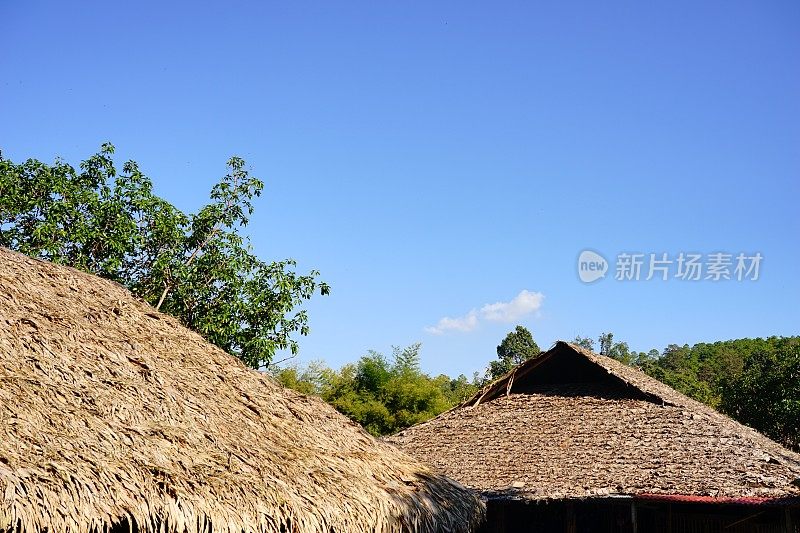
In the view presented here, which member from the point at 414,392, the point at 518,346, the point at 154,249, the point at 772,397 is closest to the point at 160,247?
the point at 154,249

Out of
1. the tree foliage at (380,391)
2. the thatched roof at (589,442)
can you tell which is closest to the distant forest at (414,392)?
the tree foliage at (380,391)

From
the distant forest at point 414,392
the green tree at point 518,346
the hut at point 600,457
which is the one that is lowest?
the hut at point 600,457

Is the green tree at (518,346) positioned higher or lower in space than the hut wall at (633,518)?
higher

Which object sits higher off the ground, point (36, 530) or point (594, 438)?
point (594, 438)

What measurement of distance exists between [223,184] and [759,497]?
11.2 m

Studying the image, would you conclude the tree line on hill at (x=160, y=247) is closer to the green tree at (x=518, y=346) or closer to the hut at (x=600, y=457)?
the hut at (x=600, y=457)

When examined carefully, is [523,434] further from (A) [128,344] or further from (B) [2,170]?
(B) [2,170]

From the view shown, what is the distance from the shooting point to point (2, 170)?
14289 mm

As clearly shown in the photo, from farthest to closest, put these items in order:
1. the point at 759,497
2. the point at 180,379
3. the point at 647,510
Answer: the point at 647,510, the point at 759,497, the point at 180,379

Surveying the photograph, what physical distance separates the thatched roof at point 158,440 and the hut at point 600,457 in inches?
164

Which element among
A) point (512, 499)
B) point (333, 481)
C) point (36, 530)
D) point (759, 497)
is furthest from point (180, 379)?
point (759, 497)

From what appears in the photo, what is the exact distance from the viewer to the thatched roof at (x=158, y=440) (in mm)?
4957

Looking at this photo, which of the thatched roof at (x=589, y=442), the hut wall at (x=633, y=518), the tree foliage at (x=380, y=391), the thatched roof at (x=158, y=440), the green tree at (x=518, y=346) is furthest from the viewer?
the green tree at (x=518, y=346)

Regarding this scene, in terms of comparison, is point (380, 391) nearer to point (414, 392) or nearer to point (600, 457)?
point (414, 392)
